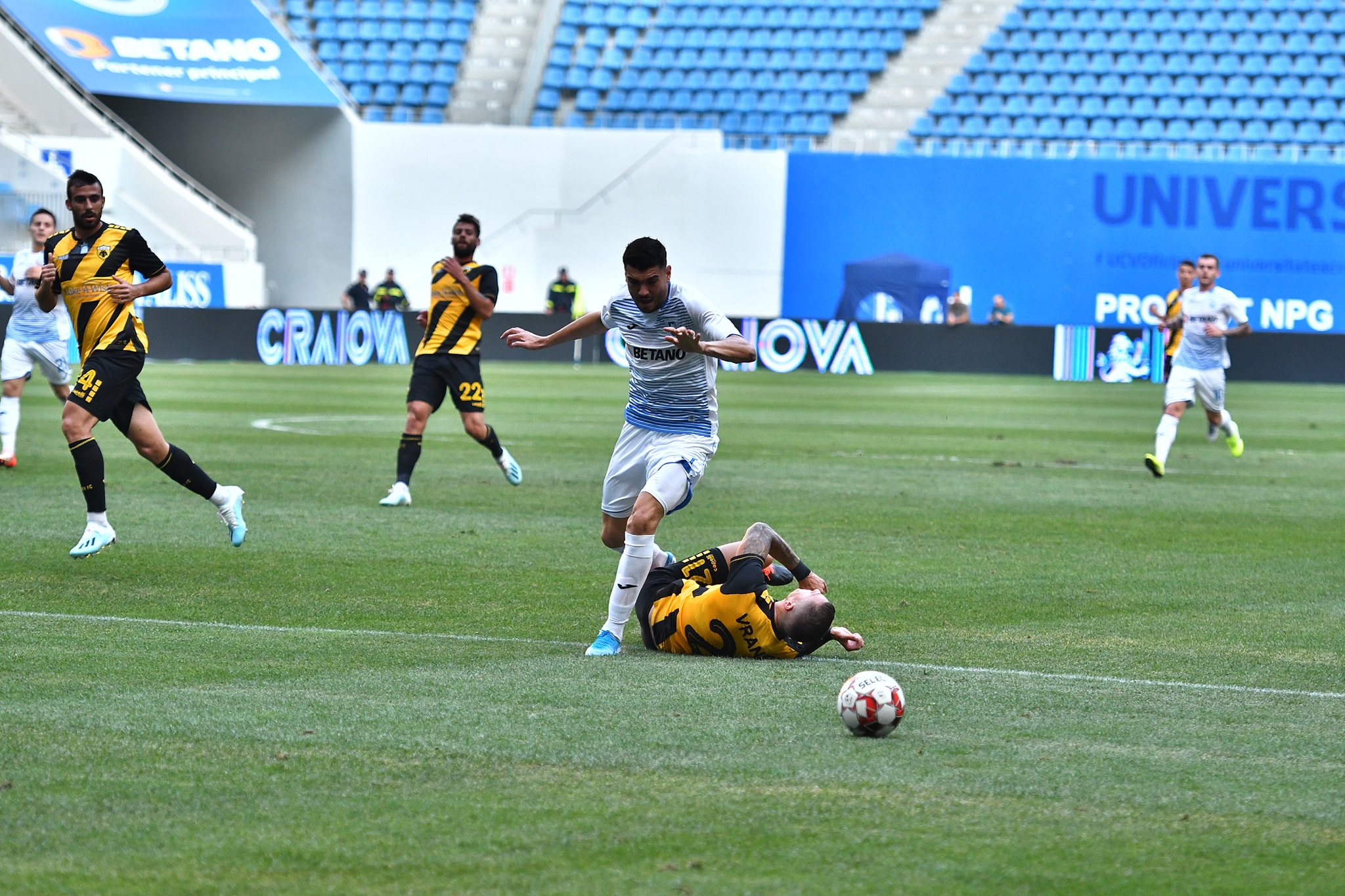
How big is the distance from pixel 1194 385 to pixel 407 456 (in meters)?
8.30

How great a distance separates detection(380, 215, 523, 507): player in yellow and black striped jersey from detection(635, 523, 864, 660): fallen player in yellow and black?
563 cm

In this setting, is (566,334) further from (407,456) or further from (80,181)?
(407,456)

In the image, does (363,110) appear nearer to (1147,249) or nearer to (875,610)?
(1147,249)

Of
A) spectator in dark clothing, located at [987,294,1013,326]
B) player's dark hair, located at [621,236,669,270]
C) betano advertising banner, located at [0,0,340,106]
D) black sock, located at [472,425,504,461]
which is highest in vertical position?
betano advertising banner, located at [0,0,340,106]

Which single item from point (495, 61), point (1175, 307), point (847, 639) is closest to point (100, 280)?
point (847, 639)

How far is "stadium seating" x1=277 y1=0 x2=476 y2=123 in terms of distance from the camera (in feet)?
142

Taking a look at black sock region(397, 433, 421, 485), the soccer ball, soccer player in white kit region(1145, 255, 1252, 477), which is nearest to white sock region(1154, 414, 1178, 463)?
soccer player in white kit region(1145, 255, 1252, 477)

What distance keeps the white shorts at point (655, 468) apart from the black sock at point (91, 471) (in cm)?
294

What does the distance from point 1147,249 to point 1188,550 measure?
99.0ft

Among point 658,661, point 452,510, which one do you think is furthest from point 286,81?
point 658,661

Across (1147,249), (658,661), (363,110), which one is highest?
(363,110)

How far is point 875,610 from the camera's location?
8.20m

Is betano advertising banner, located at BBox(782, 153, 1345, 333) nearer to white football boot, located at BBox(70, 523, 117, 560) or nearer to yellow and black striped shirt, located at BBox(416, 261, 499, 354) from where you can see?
yellow and black striped shirt, located at BBox(416, 261, 499, 354)

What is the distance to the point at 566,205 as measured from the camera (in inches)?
1623
